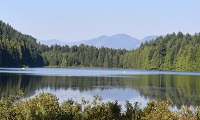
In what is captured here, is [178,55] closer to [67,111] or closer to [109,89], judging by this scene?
[109,89]

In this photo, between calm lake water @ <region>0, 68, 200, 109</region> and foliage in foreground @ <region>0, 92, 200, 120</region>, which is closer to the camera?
foliage in foreground @ <region>0, 92, 200, 120</region>

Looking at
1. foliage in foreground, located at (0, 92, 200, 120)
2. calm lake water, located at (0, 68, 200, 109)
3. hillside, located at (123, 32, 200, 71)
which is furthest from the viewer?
hillside, located at (123, 32, 200, 71)

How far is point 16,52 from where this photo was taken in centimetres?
18688

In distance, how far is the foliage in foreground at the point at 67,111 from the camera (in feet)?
45.1

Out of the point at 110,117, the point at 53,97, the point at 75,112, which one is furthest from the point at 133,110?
the point at 53,97

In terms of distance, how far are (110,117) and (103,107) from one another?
0.71m

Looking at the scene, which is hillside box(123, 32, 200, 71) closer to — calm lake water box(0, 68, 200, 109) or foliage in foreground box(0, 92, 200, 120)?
calm lake water box(0, 68, 200, 109)

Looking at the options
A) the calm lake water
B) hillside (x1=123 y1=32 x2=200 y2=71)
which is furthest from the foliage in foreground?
hillside (x1=123 y1=32 x2=200 y2=71)

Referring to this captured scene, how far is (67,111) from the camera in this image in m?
15.6

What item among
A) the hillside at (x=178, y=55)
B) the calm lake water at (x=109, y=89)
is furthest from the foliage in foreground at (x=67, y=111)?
the hillside at (x=178, y=55)

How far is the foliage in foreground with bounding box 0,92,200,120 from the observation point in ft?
45.1

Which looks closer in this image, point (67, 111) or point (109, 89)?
point (67, 111)

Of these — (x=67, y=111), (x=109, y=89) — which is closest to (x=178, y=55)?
(x=109, y=89)

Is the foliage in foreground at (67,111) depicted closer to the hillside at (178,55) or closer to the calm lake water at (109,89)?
the calm lake water at (109,89)
